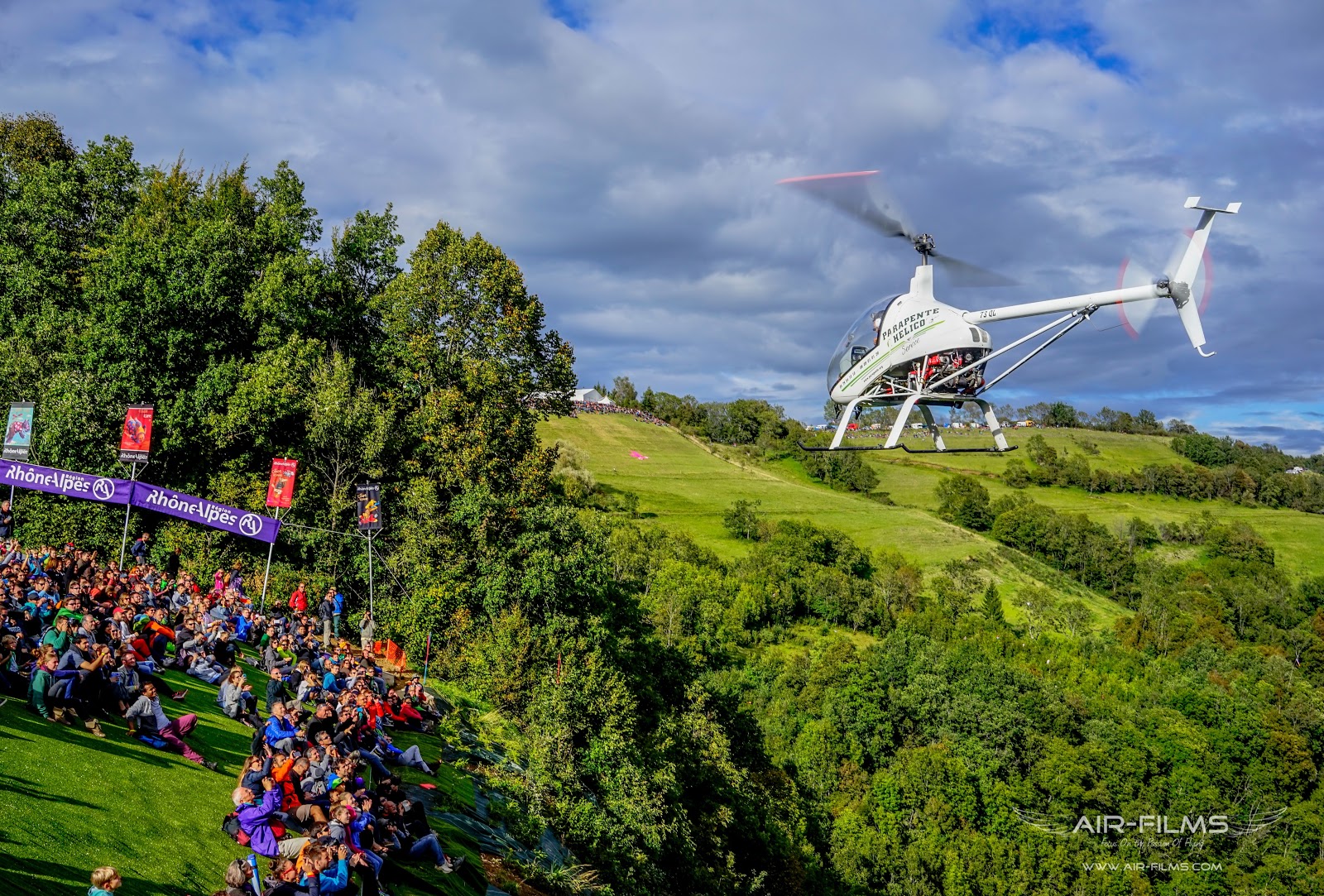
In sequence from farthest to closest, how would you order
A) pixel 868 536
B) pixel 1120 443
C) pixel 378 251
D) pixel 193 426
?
1. pixel 1120 443
2. pixel 868 536
3. pixel 378 251
4. pixel 193 426

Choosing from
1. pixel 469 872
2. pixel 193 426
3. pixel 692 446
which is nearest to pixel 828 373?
pixel 469 872

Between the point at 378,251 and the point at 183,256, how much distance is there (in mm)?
11003

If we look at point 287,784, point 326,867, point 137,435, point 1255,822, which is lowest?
point 1255,822

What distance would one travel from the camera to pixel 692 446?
154500 mm

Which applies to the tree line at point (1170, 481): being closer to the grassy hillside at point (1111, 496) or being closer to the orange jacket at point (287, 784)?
the grassy hillside at point (1111, 496)

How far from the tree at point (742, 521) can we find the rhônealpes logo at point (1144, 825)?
5662 centimetres

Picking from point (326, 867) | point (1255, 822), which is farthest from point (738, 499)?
point (326, 867)

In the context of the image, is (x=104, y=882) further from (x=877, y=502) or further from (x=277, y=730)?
(x=877, y=502)

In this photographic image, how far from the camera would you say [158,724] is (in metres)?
15.5

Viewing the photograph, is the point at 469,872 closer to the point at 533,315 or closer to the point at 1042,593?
the point at 533,315

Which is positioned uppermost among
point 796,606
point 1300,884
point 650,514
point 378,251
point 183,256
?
point 378,251

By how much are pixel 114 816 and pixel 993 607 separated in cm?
10352

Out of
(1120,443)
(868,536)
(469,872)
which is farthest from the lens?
(1120,443)

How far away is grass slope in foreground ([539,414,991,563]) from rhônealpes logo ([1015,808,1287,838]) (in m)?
52.9
